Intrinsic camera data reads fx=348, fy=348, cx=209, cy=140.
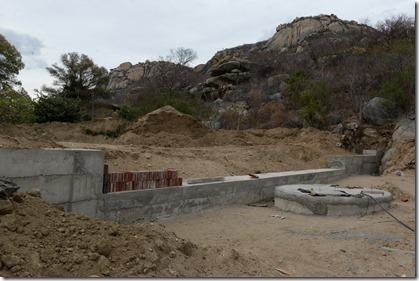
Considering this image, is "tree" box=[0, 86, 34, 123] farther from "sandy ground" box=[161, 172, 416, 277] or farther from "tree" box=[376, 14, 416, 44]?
"tree" box=[376, 14, 416, 44]

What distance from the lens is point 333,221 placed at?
662 centimetres

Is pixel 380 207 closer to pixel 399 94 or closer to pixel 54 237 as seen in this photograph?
pixel 54 237

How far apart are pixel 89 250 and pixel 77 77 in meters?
28.8

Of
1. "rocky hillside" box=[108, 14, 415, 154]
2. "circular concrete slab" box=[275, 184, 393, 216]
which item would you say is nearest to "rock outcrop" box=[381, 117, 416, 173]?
"rocky hillside" box=[108, 14, 415, 154]

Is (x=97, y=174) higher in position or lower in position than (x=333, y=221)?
higher

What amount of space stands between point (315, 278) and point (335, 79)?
953 inches

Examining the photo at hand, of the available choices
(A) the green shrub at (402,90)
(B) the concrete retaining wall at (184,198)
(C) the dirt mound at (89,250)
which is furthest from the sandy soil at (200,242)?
(A) the green shrub at (402,90)

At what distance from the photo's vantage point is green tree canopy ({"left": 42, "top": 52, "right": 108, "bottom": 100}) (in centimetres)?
2881

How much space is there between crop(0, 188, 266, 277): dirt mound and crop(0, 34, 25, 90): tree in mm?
19438

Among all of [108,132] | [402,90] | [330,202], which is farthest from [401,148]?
[108,132]

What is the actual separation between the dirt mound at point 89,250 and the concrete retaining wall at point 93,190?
20.5 inches

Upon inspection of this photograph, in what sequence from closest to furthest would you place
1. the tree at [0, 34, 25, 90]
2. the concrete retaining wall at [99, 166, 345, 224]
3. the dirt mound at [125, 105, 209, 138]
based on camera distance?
1. the concrete retaining wall at [99, 166, 345, 224]
2. the dirt mound at [125, 105, 209, 138]
3. the tree at [0, 34, 25, 90]

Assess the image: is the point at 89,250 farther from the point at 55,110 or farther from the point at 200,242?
the point at 55,110

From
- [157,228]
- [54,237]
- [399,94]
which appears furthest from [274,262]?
[399,94]
